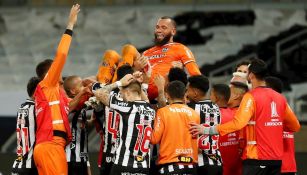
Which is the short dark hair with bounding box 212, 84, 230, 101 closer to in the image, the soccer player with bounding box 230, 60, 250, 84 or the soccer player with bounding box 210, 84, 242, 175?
the soccer player with bounding box 210, 84, 242, 175

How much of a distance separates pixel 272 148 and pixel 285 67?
8549 millimetres

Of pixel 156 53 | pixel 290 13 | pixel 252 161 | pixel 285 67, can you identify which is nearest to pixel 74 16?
pixel 156 53

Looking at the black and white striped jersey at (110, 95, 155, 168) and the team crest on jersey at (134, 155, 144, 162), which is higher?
the black and white striped jersey at (110, 95, 155, 168)

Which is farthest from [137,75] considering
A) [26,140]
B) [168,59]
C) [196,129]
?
[26,140]

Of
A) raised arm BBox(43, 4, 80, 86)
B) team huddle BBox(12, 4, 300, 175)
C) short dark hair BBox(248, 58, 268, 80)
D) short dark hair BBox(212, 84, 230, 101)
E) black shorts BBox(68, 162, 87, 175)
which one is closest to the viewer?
team huddle BBox(12, 4, 300, 175)

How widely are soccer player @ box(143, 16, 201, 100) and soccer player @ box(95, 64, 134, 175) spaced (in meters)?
0.58

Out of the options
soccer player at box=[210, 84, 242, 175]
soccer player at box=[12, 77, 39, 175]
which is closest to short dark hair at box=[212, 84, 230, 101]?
soccer player at box=[210, 84, 242, 175]

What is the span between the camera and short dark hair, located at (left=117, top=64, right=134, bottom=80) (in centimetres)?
784

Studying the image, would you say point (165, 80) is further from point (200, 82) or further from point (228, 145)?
point (228, 145)

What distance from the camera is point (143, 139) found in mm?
7520

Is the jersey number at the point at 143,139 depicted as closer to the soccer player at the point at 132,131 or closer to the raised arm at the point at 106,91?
the soccer player at the point at 132,131

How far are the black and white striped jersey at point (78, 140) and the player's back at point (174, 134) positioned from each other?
128cm

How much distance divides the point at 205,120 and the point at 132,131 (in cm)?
103

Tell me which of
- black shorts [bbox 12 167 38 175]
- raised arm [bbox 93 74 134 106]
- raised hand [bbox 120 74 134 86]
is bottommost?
black shorts [bbox 12 167 38 175]
